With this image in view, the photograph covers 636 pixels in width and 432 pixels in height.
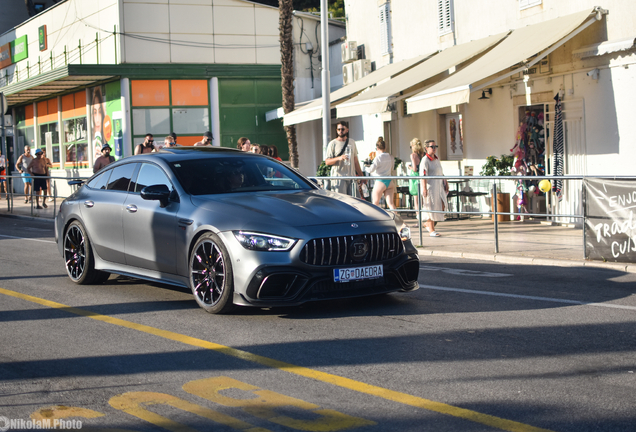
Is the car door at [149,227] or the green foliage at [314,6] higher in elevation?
the green foliage at [314,6]

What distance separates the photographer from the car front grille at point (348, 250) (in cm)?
686

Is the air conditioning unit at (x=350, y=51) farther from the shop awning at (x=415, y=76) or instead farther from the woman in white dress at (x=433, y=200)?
the woman in white dress at (x=433, y=200)

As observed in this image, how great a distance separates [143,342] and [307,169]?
23.5 m

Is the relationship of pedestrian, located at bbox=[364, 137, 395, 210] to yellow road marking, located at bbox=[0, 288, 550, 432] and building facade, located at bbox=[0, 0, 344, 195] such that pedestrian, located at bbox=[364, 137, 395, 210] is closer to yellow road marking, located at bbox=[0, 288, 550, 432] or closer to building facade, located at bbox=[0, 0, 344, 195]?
yellow road marking, located at bbox=[0, 288, 550, 432]

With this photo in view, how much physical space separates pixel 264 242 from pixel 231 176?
1521 millimetres

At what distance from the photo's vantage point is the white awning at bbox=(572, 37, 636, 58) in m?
14.1

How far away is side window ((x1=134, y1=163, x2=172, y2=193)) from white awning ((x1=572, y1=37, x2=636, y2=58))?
952 cm

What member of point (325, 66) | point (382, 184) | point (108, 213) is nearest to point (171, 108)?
point (325, 66)

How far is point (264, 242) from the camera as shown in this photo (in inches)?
271

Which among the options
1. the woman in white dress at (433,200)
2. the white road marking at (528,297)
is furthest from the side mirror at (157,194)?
the woman in white dress at (433,200)

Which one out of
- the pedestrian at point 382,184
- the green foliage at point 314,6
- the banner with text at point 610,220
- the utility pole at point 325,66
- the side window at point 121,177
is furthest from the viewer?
the green foliage at point 314,6

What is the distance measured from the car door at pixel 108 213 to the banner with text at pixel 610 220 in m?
6.25

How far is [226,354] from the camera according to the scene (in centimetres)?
586

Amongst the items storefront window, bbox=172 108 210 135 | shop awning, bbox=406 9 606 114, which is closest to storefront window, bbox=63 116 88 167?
storefront window, bbox=172 108 210 135
